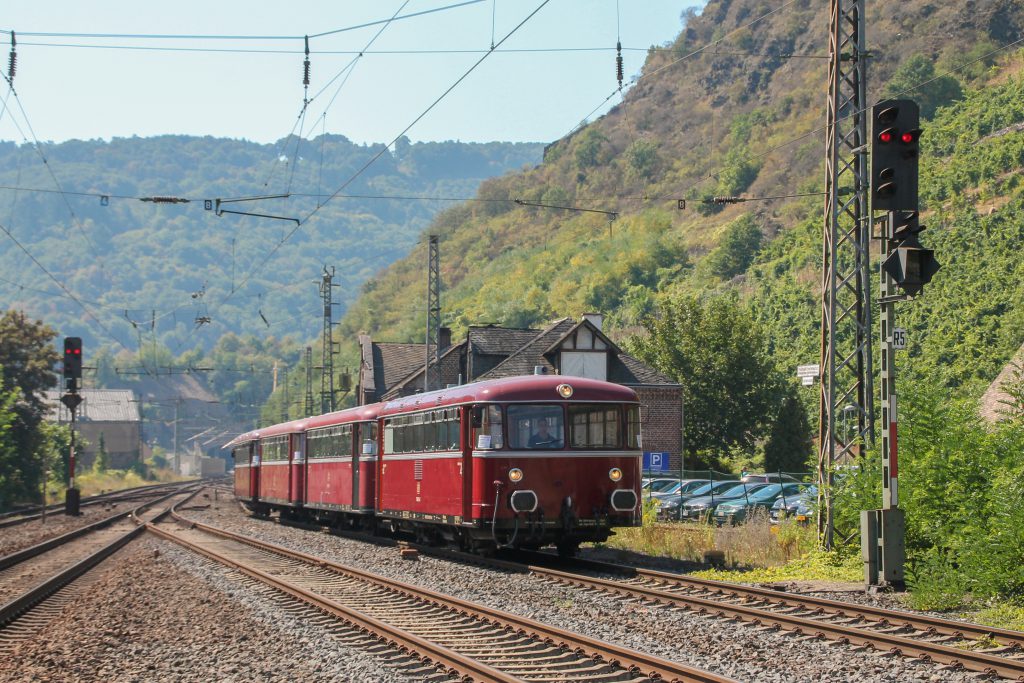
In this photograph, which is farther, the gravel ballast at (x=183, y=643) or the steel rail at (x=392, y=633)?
the gravel ballast at (x=183, y=643)

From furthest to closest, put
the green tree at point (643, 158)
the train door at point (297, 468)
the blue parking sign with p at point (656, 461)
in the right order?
the green tree at point (643, 158) < the blue parking sign with p at point (656, 461) < the train door at point (297, 468)

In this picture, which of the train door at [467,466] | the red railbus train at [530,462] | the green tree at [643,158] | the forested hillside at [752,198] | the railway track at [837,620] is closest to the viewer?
the railway track at [837,620]

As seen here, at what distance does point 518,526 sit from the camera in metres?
18.5

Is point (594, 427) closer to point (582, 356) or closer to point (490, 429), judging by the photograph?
point (490, 429)

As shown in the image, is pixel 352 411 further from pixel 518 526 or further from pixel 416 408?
pixel 518 526

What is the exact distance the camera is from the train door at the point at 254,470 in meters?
41.8

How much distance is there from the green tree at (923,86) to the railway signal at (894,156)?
305 ft

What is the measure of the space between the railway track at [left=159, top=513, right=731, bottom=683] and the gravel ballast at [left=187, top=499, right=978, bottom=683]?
586 millimetres

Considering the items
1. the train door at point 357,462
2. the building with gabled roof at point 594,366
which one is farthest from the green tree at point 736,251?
the train door at point 357,462

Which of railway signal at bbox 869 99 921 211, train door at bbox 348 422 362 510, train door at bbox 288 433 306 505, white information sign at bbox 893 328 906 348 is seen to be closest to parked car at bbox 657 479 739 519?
train door at bbox 348 422 362 510

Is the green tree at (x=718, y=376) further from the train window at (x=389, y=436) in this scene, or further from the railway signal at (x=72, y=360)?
the train window at (x=389, y=436)

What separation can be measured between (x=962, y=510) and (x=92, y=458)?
106078 millimetres

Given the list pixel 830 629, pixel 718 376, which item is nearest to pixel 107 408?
pixel 718 376

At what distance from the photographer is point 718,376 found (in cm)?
5703
